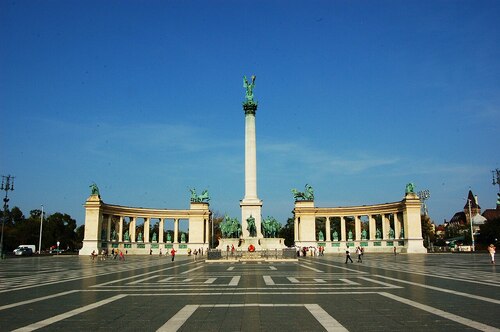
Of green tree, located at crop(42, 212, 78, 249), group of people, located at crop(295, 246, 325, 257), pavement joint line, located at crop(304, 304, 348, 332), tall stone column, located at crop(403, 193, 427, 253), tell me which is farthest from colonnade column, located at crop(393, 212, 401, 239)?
pavement joint line, located at crop(304, 304, 348, 332)

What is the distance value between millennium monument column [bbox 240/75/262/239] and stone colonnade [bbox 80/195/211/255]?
27.8m

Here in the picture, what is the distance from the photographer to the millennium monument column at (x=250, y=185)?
2657 inches

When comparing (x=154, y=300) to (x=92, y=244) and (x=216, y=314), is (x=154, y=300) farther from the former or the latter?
(x=92, y=244)

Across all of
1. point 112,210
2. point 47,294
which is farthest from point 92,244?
point 47,294

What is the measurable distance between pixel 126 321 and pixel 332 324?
16.1ft

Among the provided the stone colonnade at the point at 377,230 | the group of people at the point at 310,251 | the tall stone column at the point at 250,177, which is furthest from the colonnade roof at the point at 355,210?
the tall stone column at the point at 250,177

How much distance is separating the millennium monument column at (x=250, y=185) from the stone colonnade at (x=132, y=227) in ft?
91.2

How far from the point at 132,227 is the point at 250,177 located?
1373 inches

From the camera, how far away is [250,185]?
6956 cm

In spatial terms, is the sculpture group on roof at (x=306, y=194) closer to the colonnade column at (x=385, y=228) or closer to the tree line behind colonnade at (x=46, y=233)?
the colonnade column at (x=385, y=228)

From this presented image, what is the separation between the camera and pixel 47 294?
1716 centimetres

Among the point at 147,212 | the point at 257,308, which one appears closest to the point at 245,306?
the point at 257,308

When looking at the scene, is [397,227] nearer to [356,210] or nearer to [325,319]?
[356,210]

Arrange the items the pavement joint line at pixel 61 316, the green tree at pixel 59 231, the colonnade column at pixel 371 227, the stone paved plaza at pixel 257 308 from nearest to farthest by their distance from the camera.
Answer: the pavement joint line at pixel 61 316
the stone paved plaza at pixel 257 308
the colonnade column at pixel 371 227
the green tree at pixel 59 231
